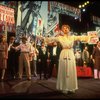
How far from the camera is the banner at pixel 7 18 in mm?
12000

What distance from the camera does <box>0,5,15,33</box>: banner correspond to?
12000 mm

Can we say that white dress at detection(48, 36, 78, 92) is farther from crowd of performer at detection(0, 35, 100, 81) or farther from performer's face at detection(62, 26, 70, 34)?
crowd of performer at detection(0, 35, 100, 81)

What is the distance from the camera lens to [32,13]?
45.3ft

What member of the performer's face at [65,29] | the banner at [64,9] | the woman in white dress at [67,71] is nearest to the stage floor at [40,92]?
the woman in white dress at [67,71]

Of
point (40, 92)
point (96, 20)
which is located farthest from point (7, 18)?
point (96, 20)

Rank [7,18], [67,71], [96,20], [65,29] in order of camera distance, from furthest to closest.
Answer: [96,20]
[7,18]
[65,29]
[67,71]

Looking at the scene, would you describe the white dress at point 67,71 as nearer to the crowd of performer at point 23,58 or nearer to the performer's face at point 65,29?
the performer's face at point 65,29

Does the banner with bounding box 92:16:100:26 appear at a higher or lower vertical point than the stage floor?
higher

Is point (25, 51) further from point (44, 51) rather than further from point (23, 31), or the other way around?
point (23, 31)

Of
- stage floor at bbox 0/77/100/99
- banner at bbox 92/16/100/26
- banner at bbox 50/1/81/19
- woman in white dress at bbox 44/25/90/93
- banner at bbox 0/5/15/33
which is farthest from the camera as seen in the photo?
banner at bbox 92/16/100/26

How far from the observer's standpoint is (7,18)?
12258 mm

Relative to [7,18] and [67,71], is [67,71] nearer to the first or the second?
[67,71]

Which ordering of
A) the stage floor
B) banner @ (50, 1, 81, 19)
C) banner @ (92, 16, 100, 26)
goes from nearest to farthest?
1. the stage floor
2. banner @ (50, 1, 81, 19)
3. banner @ (92, 16, 100, 26)

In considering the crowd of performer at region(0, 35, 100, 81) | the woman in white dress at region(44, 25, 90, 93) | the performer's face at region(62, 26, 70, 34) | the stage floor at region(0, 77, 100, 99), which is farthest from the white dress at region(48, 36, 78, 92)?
the crowd of performer at region(0, 35, 100, 81)
